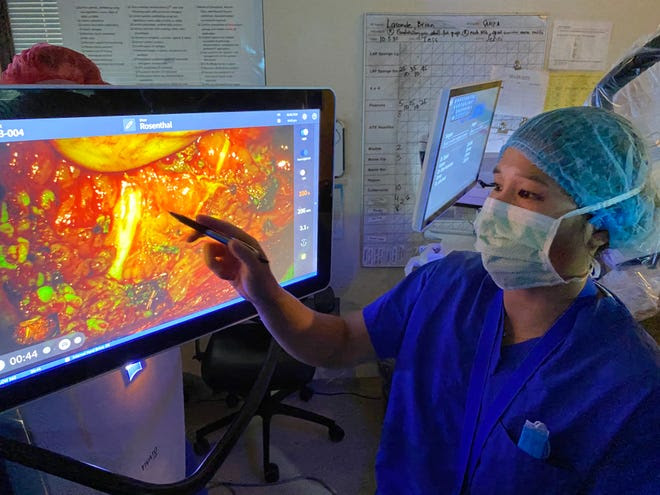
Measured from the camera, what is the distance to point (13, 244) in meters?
0.55

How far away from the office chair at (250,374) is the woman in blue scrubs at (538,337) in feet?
2.64

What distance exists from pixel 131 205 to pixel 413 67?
1.56 metres

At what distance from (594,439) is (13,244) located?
0.92 meters

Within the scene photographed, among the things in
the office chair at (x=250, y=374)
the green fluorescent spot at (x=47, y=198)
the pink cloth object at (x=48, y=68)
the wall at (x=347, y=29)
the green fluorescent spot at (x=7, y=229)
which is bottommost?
the office chair at (x=250, y=374)

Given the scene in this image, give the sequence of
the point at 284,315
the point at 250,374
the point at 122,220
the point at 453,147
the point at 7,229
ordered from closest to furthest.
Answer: the point at 7,229
the point at 122,220
the point at 284,315
the point at 453,147
the point at 250,374

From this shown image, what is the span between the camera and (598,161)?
2.68 feet

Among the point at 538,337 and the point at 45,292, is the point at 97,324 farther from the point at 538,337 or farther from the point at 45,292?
the point at 538,337

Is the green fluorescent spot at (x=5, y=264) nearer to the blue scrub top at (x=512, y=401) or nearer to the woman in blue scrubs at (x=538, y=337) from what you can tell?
the woman in blue scrubs at (x=538, y=337)

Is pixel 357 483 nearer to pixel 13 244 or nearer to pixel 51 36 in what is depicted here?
pixel 13 244

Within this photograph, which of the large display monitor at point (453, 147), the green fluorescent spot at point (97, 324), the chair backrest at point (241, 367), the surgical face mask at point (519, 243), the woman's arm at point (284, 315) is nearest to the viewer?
the green fluorescent spot at point (97, 324)

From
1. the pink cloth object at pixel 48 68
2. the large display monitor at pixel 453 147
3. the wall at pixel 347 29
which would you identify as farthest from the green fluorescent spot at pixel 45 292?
the wall at pixel 347 29

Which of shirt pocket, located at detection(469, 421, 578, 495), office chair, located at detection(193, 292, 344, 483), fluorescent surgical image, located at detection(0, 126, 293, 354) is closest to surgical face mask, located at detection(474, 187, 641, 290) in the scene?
shirt pocket, located at detection(469, 421, 578, 495)

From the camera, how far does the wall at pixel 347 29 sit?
1815 millimetres

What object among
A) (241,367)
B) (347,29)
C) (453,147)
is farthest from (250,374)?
(347,29)
